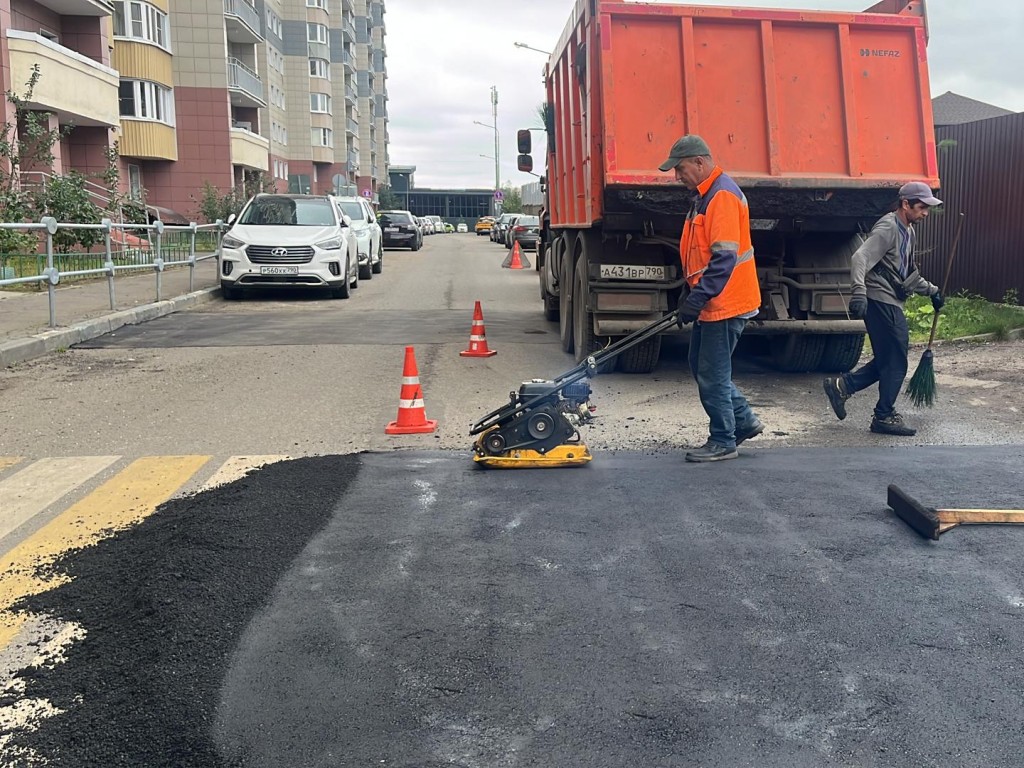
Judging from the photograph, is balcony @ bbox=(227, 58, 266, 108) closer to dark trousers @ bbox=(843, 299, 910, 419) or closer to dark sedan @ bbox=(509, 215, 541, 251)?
dark sedan @ bbox=(509, 215, 541, 251)

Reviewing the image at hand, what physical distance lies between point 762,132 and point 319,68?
70.0 meters

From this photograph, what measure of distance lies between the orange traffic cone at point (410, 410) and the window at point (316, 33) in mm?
69977

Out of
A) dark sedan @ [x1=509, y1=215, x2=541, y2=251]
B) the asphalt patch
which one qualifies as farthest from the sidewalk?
dark sedan @ [x1=509, y1=215, x2=541, y2=251]

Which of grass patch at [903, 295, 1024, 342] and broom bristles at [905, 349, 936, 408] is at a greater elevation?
grass patch at [903, 295, 1024, 342]

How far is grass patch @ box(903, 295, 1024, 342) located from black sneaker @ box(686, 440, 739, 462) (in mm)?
5718

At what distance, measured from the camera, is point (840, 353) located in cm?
932

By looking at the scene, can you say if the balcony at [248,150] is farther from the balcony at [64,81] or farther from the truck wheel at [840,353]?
the truck wheel at [840,353]

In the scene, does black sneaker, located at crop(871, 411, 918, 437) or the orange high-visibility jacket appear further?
black sneaker, located at crop(871, 411, 918, 437)

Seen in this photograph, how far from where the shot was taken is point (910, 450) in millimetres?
6445

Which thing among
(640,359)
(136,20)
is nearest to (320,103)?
(136,20)

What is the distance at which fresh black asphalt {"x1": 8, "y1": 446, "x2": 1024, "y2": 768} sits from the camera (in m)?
2.84

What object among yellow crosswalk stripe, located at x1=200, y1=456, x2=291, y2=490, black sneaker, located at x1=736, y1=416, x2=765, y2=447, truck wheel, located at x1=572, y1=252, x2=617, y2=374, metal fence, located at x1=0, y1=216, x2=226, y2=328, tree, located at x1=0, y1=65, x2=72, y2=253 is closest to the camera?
yellow crosswalk stripe, located at x1=200, y1=456, x2=291, y2=490

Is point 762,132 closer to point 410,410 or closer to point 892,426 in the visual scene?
point 892,426

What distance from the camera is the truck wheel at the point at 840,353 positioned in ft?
30.4
